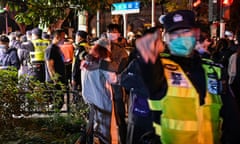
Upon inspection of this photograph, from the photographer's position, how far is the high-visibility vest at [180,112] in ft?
9.55

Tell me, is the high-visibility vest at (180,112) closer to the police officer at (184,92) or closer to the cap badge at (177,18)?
the police officer at (184,92)

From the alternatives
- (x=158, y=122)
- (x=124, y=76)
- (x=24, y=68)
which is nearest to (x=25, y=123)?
(x=24, y=68)

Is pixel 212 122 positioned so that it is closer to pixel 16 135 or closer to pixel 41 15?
pixel 41 15

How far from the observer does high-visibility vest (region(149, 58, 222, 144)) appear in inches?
115

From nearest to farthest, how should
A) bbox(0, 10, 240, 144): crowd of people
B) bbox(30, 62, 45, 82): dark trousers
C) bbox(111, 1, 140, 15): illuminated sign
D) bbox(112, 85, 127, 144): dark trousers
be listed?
bbox(0, 10, 240, 144): crowd of people < bbox(112, 85, 127, 144): dark trousers < bbox(30, 62, 45, 82): dark trousers < bbox(111, 1, 140, 15): illuminated sign

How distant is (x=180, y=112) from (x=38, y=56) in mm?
7060

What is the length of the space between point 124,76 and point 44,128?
3377 mm

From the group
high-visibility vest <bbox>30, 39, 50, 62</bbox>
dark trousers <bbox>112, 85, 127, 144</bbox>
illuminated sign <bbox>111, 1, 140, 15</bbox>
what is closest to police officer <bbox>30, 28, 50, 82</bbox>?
high-visibility vest <bbox>30, 39, 50, 62</bbox>

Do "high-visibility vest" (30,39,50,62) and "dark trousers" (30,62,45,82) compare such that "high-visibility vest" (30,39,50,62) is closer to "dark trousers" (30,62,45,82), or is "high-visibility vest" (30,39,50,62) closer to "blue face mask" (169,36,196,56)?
"dark trousers" (30,62,45,82)

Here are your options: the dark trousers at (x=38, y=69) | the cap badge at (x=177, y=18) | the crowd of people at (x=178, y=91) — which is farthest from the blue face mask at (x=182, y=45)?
the dark trousers at (x=38, y=69)

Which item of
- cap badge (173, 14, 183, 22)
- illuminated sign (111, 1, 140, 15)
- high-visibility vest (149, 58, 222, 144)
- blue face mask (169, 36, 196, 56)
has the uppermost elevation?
illuminated sign (111, 1, 140, 15)

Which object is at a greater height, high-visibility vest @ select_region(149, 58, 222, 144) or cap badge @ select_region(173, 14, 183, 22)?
cap badge @ select_region(173, 14, 183, 22)

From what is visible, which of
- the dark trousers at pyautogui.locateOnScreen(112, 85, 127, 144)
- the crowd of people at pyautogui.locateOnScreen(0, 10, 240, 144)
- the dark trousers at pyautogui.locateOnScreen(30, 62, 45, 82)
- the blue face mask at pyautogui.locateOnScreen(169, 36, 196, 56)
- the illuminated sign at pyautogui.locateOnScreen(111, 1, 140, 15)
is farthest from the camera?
the illuminated sign at pyautogui.locateOnScreen(111, 1, 140, 15)

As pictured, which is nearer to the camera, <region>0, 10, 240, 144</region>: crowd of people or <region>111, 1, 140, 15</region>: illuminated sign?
<region>0, 10, 240, 144</region>: crowd of people
